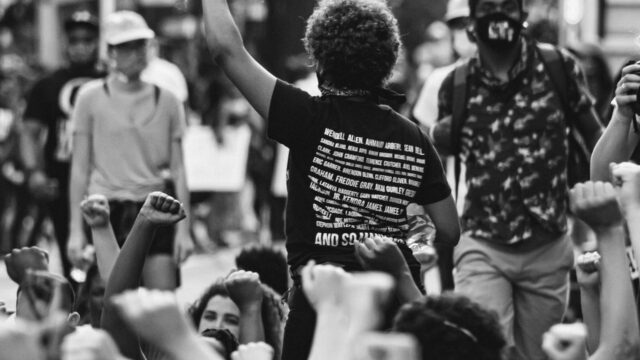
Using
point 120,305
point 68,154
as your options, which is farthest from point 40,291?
point 68,154

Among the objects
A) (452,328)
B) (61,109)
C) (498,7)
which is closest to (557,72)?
(498,7)

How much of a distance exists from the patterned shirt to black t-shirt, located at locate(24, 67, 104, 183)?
3789 mm

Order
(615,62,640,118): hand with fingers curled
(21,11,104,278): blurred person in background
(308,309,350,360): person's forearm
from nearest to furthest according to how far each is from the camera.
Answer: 1. (308,309,350,360): person's forearm
2. (615,62,640,118): hand with fingers curled
3. (21,11,104,278): blurred person in background

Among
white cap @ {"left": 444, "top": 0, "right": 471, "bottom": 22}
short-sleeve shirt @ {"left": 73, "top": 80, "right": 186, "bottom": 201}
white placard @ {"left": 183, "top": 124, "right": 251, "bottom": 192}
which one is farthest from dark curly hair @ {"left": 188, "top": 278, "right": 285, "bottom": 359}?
white placard @ {"left": 183, "top": 124, "right": 251, "bottom": 192}

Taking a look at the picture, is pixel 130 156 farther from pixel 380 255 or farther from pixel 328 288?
pixel 328 288

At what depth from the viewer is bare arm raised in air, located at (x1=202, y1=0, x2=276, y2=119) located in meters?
4.62

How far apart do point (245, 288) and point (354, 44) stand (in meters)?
1.06

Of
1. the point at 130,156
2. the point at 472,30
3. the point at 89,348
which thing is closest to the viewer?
the point at 89,348

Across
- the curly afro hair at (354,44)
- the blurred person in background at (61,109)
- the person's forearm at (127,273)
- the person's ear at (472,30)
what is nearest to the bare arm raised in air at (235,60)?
the curly afro hair at (354,44)

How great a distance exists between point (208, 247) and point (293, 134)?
10.8 meters

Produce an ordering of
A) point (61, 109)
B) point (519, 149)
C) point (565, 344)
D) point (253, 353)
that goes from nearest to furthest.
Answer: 1. point (565, 344)
2. point (253, 353)
3. point (519, 149)
4. point (61, 109)

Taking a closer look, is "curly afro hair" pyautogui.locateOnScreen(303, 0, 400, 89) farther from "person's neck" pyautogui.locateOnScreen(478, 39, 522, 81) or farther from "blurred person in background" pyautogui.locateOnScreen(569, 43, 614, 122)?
"blurred person in background" pyautogui.locateOnScreen(569, 43, 614, 122)

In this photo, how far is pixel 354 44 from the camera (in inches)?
184

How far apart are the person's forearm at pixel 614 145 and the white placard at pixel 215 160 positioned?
10.6 meters
